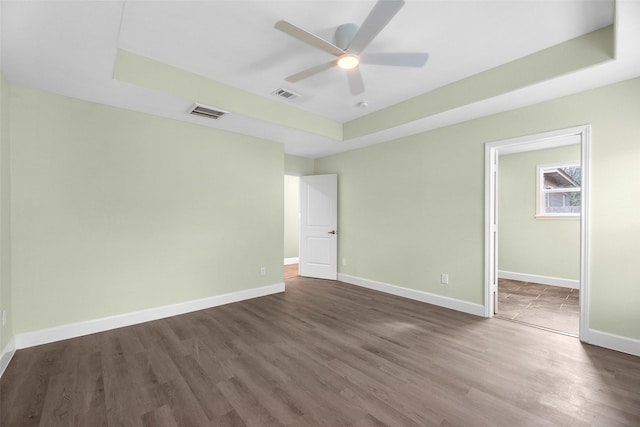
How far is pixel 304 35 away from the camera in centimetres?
184

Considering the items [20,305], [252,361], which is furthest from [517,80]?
[20,305]

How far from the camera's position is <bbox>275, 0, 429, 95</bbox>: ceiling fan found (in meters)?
1.76

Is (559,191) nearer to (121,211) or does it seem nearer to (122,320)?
(121,211)

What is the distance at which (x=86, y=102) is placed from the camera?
2941 millimetres

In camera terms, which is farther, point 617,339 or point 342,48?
point 617,339

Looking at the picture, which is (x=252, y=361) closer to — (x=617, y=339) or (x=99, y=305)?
(x=99, y=305)

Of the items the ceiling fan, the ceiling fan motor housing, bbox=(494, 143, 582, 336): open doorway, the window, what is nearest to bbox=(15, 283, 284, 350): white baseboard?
the ceiling fan

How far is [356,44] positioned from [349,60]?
6.5 inches

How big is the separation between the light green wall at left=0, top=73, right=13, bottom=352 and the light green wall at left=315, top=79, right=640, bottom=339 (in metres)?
4.35

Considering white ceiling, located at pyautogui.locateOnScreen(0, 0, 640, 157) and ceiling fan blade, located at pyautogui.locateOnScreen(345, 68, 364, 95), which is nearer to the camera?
white ceiling, located at pyautogui.locateOnScreen(0, 0, 640, 157)

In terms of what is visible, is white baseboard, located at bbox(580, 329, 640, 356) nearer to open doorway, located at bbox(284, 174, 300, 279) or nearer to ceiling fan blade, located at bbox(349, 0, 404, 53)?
ceiling fan blade, located at bbox(349, 0, 404, 53)

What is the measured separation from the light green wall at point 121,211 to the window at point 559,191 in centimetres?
527

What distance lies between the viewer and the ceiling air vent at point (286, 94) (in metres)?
3.31

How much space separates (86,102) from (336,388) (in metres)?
3.78
